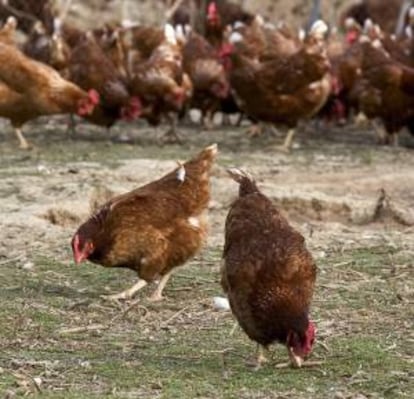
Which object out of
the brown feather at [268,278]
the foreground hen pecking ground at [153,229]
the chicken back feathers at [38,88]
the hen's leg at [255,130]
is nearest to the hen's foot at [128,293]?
the foreground hen pecking ground at [153,229]

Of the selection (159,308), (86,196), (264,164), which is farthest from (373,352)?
(264,164)

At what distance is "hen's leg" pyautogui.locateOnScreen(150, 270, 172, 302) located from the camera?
7.53m

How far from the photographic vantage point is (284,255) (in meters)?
5.95

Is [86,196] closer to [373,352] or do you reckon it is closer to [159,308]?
[159,308]

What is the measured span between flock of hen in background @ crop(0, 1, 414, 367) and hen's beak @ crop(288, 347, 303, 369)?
1652 mm

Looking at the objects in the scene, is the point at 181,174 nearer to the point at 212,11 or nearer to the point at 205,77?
the point at 205,77

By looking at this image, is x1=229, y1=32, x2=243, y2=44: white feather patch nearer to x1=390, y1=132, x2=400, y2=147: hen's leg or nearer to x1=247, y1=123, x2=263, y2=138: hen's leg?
x1=247, y1=123, x2=263, y2=138: hen's leg

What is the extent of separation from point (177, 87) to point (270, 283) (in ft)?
26.3

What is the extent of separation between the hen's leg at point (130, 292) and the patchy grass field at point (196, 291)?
97mm

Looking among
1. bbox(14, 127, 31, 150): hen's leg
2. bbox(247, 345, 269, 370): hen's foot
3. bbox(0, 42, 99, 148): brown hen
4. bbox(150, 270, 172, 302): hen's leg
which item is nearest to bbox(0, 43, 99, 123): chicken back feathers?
bbox(0, 42, 99, 148): brown hen

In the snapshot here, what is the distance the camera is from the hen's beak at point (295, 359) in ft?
19.0

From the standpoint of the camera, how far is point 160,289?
7.59 meters

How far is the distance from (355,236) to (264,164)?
306 cm

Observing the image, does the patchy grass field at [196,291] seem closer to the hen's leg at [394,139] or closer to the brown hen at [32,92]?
the brown hen at [32,92]
